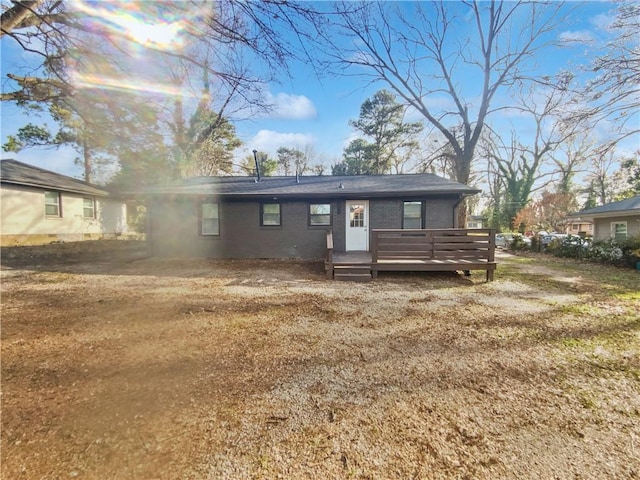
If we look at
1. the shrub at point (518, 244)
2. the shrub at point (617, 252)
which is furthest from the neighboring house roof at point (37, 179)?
the shrub at point (518, 244)

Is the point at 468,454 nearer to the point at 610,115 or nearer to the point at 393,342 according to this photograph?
the point at 393,342

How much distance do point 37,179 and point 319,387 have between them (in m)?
18.2

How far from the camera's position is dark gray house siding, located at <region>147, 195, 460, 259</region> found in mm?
9766

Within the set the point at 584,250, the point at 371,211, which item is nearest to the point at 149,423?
the point at 371,211

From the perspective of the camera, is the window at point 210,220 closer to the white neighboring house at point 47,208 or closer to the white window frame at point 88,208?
the white neighboring house at point 47,208

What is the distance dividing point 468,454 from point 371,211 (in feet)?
27.4

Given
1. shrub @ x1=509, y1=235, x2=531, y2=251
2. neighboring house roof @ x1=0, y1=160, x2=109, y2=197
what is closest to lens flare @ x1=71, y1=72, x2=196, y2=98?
neighboring house roof @ x1=0, y1=160, x2=109, y2=197

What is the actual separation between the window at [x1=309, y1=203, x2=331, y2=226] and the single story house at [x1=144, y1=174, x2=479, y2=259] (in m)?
0.04

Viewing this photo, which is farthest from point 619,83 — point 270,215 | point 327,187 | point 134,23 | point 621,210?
point 134,23

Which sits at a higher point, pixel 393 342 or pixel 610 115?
pixel 610 115

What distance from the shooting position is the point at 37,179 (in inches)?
523

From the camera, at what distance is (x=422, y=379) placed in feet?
8.50

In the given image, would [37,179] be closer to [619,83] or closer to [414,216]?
[414,216]

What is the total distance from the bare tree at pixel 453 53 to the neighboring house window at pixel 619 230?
7.66m
